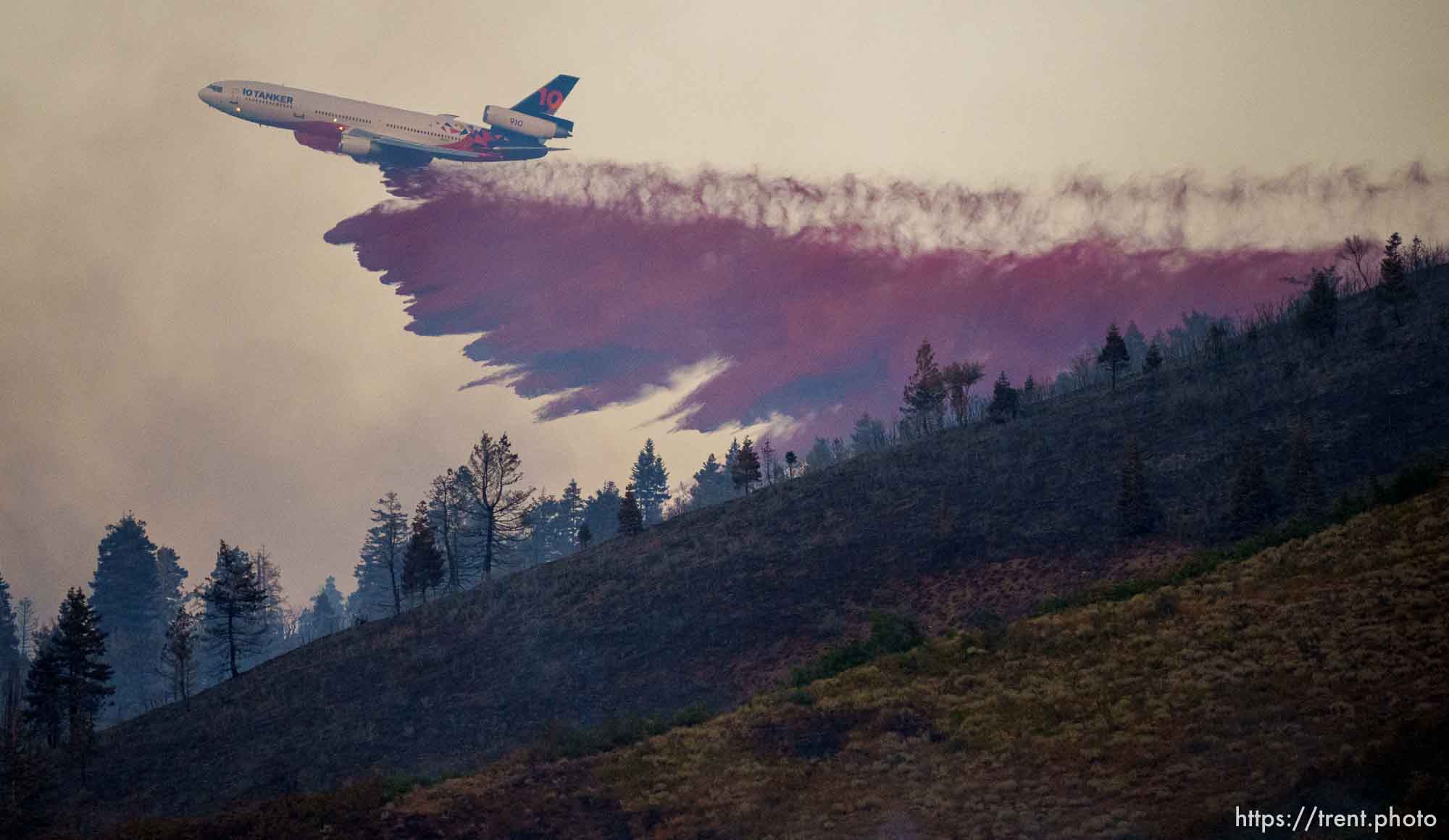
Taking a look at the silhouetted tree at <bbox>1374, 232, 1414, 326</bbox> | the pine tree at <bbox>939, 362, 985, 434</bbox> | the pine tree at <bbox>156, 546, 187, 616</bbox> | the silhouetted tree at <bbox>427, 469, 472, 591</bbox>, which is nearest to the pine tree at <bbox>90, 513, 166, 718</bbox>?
the pine tree at <bbox>156, 546, 187, 616</bbox>

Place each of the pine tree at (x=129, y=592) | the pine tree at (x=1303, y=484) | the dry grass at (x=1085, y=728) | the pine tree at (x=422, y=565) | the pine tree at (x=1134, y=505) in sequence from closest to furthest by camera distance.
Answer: the dry grass at (x=1085, y=728) → the pine tree at (x=1303, y=484) → the pine tree at (x=1134, y=505) → the pine tree at (x=422, y=565) → the pine tree at (x=129, y=592)

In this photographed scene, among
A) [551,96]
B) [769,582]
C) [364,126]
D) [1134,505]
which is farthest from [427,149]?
[1134,505]

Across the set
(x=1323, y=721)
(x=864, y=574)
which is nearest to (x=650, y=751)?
(x=1323, y=721)

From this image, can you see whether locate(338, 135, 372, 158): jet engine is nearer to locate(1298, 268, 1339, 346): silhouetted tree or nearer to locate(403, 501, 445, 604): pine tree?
locate(403, 501, 445, 604): pine tree

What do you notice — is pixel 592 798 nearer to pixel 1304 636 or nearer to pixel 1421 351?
pixel 1304 636

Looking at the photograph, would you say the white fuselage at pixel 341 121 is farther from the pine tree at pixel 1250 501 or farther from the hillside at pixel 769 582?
the pine tree at pixel 1250 501

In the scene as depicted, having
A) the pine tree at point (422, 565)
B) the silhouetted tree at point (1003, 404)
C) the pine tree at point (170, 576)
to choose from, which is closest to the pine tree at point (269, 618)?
the pine tree at point (170, 576)

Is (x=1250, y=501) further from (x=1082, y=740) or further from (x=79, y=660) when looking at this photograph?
(x=79, y=660)

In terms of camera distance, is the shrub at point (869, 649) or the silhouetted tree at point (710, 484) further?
the silhouetted tree at point (710, 484)
